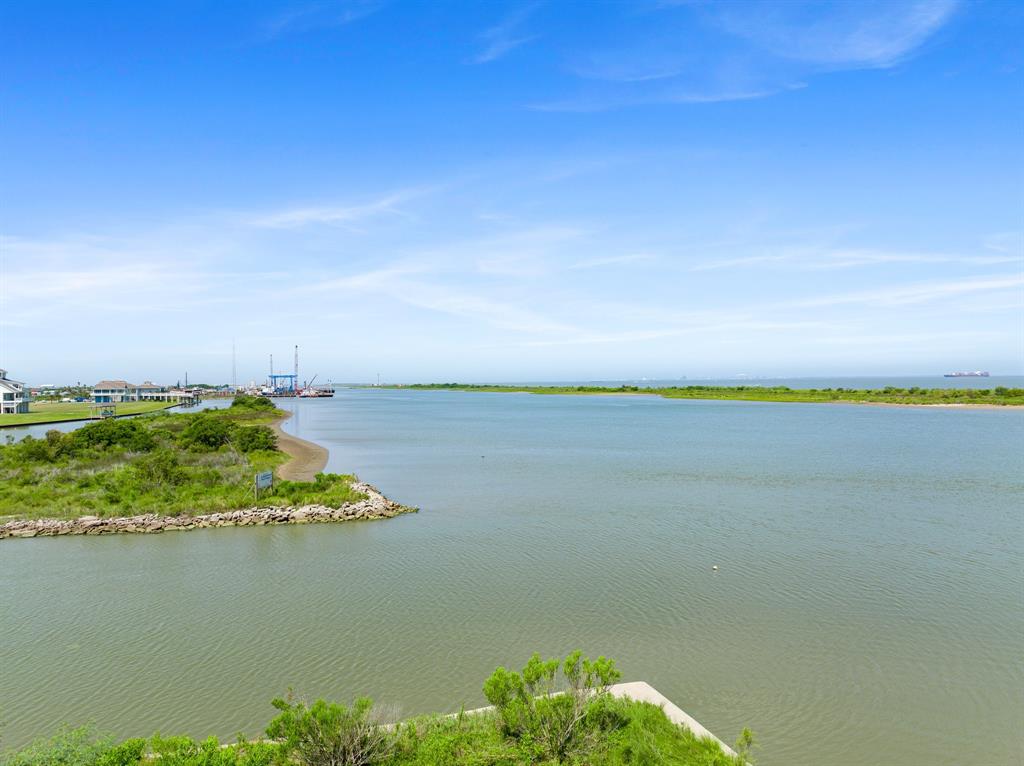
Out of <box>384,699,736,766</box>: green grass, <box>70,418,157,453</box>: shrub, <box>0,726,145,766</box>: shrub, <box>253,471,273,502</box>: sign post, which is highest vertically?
<box>70,418,157,453</box>: shrub

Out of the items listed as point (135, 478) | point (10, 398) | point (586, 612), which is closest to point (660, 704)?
point (586, 612)

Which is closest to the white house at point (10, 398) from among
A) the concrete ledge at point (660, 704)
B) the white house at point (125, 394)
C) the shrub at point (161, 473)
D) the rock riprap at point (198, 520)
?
the white house at point (125, 394)

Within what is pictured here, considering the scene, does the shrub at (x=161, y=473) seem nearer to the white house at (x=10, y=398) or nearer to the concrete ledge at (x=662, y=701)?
the concrete ledge at (x=662, y=701)

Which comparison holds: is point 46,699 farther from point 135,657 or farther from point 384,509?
point 384,509

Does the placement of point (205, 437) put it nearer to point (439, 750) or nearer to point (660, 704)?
point (439, 750)

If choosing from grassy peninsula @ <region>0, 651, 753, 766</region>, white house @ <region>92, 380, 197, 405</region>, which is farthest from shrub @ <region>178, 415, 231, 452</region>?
white house @ <region>92, 380, 197, 405</region>

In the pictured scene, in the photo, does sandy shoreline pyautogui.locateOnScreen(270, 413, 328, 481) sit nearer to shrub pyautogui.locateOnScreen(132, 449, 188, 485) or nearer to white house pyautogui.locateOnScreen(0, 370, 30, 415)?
shrub pyautogui.locateOnScreen(132, 449, 188, 485)
